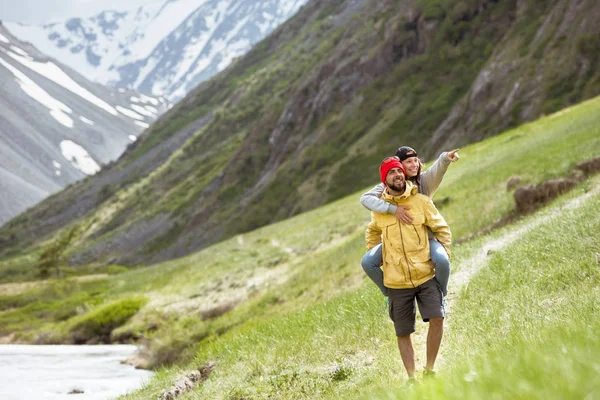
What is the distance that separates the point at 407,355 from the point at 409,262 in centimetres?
112

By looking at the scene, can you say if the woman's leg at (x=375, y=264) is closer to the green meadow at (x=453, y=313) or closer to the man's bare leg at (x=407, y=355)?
the man's bare leg at (x=407, y=355)

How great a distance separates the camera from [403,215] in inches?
302

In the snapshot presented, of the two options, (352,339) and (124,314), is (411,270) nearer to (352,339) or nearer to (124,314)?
(352,339)

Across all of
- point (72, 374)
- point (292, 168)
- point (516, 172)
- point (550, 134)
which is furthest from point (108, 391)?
point (292, 168)

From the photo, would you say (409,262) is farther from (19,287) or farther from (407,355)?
(19,287)

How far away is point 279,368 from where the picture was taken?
10227mm

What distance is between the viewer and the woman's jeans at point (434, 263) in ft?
25.0

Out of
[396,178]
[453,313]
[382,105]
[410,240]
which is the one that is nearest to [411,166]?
[396,178]

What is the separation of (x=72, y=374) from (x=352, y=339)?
573 inches

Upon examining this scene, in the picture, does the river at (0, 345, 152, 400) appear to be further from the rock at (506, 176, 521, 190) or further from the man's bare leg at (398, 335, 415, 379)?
the rock at (506, 176, 521, 190)

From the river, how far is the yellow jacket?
9469 mm

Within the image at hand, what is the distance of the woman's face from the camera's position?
26.8 ft

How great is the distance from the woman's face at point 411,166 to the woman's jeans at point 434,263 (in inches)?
36.8

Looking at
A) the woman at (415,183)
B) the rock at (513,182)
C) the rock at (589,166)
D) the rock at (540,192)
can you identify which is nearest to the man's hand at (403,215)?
the woman at (415,183)
